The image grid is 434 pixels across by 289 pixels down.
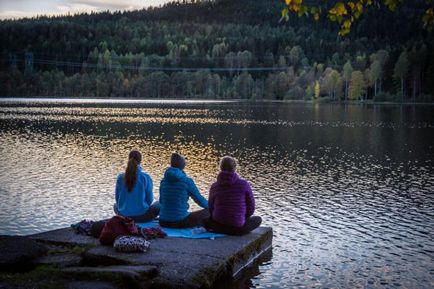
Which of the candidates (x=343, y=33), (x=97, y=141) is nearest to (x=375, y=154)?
(x=97, y=141)

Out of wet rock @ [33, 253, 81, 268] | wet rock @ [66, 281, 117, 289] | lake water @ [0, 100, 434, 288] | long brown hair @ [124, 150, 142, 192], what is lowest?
lake water @ [0, 100, 434, 288]

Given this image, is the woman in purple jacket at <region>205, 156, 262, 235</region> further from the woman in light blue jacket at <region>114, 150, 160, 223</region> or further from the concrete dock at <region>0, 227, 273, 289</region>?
the woman in light blue jacket at <region>114, 150, 160, 223</region>

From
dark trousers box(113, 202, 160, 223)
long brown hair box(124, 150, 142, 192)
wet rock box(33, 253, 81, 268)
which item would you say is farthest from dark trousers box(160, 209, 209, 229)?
wet rock box(33, 253, 81, 268)

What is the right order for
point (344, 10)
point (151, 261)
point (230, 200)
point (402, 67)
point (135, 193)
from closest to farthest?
point (344, 10)
point (151, 261)
point (230, 200)
point (135, 193)
point (402, 67)

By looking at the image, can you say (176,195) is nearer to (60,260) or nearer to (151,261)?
(151,261)

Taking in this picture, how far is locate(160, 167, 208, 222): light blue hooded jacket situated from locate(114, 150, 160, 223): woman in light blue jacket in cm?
44

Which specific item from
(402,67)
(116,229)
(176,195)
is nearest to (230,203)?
(176,195)

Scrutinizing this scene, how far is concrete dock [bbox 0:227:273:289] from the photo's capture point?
33.9 feet

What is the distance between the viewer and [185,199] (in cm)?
1379

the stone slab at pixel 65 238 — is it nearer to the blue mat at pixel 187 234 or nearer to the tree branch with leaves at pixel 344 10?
the blue mat at pixel 187 234

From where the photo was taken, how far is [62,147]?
44.3 meters

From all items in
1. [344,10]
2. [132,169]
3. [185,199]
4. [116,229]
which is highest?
[344,10]

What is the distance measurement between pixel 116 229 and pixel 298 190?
1430cm

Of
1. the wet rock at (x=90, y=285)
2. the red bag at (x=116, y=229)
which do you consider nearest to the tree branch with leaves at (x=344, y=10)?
the wet rock at (x=90, y=285)
